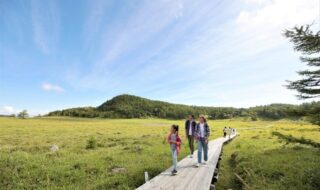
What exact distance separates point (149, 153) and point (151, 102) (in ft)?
563

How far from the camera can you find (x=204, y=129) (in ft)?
39.5

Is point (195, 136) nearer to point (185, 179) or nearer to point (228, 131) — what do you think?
Answer: point (185, 179)

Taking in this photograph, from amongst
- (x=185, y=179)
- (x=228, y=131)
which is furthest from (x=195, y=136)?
(x=228, y=131)

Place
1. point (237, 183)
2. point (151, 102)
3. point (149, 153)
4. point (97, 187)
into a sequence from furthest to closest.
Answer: point (151, 102)
point (149, 153)
point (237, 183)
point (97, 187)

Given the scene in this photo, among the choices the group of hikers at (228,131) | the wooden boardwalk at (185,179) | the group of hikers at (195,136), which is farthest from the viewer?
the group of hikers at (228,131)

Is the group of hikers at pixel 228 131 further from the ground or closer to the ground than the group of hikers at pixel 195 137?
closer to the ground

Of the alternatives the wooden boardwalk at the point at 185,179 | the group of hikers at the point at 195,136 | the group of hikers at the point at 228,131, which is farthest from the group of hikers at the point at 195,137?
the group of hikers at the point at 228,131

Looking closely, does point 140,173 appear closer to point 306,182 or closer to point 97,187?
point 97,187

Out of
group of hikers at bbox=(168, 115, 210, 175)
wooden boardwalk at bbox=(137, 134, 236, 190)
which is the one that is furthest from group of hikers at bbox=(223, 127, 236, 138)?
wooden boardwalk at bbox=(137, 134, 236, 190)

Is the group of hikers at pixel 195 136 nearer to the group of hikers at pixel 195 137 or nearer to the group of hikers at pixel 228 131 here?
the group of hikers at pixel 195 137

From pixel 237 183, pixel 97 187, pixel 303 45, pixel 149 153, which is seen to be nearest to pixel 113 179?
pixel 97 187

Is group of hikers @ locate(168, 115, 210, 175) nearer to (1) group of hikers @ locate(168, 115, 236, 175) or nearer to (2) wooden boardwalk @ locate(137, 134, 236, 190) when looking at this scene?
(1) group of hikers @ locate(168, 115, 236, 175)

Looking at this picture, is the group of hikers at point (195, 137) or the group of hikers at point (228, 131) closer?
the group of hikers at point (195, 137)

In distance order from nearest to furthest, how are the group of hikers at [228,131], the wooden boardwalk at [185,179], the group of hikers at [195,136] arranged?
the wooden boardwalk at [185,179], the group of hikers at [195,136], the group of hikers at [228,131]
